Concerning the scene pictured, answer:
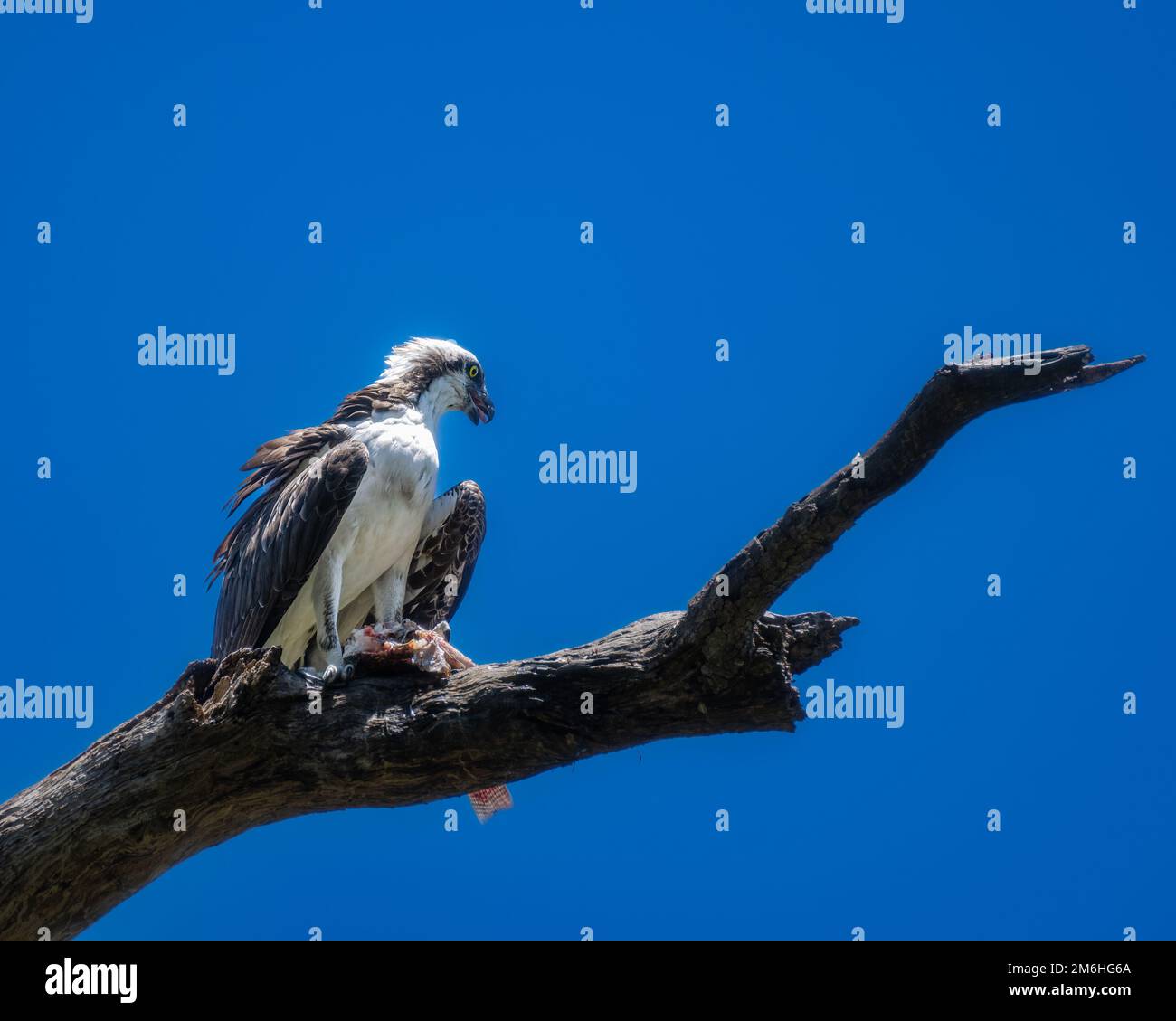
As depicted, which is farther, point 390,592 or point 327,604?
point 390,592

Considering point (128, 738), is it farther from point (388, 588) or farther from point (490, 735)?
point (388, 588)

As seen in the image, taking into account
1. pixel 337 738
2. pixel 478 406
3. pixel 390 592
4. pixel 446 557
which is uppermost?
pixel 478 406

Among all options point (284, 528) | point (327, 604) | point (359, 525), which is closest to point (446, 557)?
point (359, 525)

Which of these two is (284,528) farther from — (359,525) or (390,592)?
(390,592)

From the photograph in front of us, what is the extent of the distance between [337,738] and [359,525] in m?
2.58

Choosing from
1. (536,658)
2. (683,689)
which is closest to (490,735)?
(536,658)

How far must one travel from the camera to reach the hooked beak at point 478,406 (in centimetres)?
1097

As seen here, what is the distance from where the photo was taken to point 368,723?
7387mm

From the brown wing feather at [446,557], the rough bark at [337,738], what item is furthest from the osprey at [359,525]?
the rough bark at [337,738]

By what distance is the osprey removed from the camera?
31.1 feet

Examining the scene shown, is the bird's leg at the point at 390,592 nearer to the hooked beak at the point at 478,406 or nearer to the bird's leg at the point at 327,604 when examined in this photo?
the bird's leg at the point at 327,604

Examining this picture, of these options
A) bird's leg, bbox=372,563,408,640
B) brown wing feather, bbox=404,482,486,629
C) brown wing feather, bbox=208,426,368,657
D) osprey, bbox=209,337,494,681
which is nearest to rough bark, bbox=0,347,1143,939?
osprey, bbox=209,337,494,681

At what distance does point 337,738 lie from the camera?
7344 millimetres

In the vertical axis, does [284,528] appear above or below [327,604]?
above
